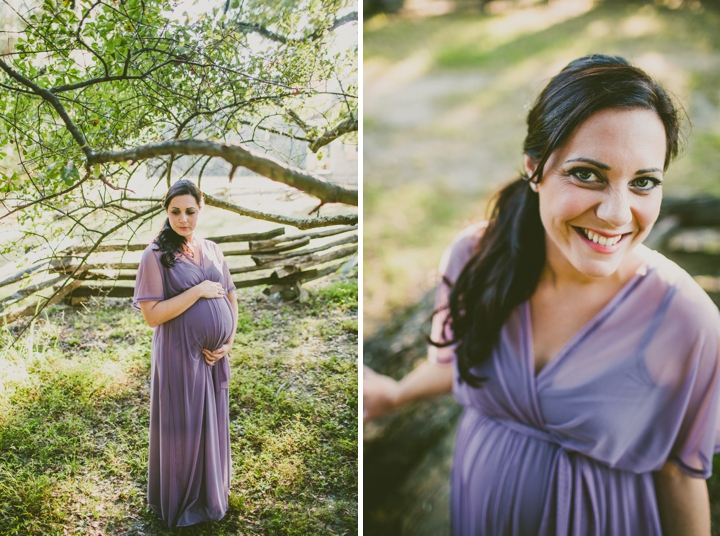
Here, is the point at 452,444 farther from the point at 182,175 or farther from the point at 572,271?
the point at 182,175

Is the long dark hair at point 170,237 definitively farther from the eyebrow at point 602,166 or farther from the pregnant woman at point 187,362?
the eyebrow at point 602,166

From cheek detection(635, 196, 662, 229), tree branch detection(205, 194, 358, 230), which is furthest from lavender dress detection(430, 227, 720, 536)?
tree branch detection(205, 194, 358, 230)

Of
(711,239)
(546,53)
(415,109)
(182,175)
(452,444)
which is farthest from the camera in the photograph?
(415,109)

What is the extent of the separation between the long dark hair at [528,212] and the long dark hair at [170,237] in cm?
81

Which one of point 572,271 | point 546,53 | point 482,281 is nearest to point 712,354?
point 572,271

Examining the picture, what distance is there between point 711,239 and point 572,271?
0.96m

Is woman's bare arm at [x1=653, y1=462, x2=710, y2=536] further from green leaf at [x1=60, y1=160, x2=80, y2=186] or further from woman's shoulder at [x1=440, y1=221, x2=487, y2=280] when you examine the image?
green leaf at [x1=60, y1=160, x2=80, y2=186]

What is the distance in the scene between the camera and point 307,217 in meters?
1.61

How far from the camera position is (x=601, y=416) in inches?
44.0

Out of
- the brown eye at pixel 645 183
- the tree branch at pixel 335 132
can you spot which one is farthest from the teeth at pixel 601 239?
the tree branch at pixel 335 132

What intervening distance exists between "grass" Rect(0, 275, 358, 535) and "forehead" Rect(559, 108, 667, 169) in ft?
3.36

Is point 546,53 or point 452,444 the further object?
point 546,53

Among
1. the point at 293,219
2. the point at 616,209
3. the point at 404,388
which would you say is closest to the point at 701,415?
the point at 616,209

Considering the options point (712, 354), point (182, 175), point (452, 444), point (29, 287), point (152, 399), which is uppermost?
point (182, 175)
